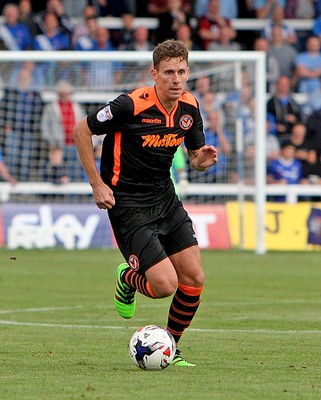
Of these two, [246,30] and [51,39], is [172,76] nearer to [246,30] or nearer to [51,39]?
[51,39]

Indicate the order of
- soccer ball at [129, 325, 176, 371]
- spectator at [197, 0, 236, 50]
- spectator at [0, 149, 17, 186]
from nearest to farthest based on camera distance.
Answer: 1. soccer ball at [129, 325, 176, 371]
2. spectator at [0, 149, 17, 186]
3. spectator at [197, 0, 236, 50]

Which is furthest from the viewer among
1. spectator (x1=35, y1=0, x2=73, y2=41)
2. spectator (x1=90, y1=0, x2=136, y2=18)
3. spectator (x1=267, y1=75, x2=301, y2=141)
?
spectator (x1=90, y1=0, x2=136, y2=18)

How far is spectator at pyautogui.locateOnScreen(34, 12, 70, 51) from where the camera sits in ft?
78.4

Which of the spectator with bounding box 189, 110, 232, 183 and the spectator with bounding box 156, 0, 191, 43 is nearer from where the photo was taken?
the spectator with bounding box 189, 110, 232, 183

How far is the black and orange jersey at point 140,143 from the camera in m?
8.62

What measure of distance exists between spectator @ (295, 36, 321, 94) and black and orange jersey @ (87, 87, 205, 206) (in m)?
16.6

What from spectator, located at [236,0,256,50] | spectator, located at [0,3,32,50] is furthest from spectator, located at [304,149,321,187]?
spectator, located at [0,3,32,50]

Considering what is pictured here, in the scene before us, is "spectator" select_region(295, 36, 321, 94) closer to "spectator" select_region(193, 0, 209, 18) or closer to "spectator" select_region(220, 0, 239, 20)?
"spectator" select_region(220, 0, 239, 20)

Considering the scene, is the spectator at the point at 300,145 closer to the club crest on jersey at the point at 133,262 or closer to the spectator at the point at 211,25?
the spectator at the point at 211,25

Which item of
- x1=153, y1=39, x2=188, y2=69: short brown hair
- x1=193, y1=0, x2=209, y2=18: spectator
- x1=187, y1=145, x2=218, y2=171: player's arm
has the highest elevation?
x1=153, y1=39, x2=188, y2=69: short brown hair

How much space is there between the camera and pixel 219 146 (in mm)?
21734

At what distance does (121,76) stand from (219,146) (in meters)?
2.38

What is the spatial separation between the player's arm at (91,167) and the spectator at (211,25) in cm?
1670

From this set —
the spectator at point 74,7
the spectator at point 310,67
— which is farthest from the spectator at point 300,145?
the spectator at point 74,7
